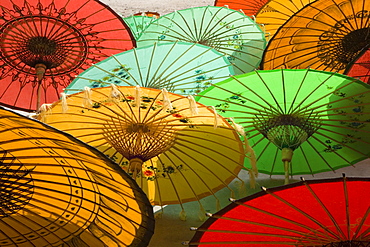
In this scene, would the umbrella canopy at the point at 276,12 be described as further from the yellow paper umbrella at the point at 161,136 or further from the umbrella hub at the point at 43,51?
the yellow paper umbrella at the point at 161,136

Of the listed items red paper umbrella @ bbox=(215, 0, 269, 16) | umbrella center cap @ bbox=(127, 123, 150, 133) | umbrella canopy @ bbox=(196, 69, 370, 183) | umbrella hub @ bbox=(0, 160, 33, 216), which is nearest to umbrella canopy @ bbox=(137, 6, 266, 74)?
red paper umbrella @ bbox=(215, 0, 269, 16)

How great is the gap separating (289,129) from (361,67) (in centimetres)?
98

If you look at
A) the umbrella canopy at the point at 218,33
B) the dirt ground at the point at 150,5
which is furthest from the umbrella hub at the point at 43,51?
the dirt ground at the point at 150,5

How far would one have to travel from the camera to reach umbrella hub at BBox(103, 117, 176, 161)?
4.07 metres

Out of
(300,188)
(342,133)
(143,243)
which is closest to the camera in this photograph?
(300,188)

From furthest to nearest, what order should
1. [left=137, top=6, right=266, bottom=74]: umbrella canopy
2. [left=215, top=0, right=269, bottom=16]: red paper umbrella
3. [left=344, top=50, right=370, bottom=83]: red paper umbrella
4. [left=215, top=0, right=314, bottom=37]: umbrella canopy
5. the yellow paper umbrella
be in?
[left=215, top=0, right=269, bottom=16]: red paper umbrella → [left=215, top=0, right=314, bottom=37]: umbrella canopy → [left=137, top=6, right=266, bottom=74]: umbrella canopy → [left=344, top=50, right=370, bottom=83]: red paper umbrella → the yellow paper umbrella

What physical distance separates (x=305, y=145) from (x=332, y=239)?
1867 millimetres

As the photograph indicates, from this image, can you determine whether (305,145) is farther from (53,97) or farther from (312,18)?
(53,97)

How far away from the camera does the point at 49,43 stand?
5609mm

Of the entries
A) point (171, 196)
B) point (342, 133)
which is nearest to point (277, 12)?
point (342, 133)

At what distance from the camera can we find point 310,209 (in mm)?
2945

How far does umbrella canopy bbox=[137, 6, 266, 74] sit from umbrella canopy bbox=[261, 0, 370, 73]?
3.43ft

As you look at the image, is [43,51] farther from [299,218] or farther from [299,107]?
[299,218]

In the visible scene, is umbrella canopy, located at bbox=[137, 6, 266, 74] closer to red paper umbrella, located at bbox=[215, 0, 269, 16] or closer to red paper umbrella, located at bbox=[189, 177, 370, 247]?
red paper umbrella, located at bbox=[215, 0, 269, 16]
